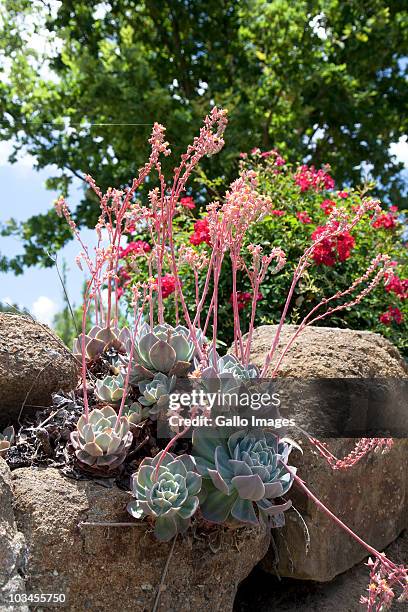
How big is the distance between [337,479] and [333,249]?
180 cm

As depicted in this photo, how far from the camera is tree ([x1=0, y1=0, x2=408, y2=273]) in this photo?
31.9ft

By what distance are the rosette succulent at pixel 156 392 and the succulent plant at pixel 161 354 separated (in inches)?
1.4

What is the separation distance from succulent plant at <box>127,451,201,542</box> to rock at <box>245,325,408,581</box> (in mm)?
594

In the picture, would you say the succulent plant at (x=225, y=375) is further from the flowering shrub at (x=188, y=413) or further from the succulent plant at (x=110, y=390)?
the succulent plant at (x=110, y=390)

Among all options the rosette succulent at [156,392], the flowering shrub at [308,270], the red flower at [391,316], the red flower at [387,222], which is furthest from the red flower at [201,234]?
the rosette succulent at [156,392]

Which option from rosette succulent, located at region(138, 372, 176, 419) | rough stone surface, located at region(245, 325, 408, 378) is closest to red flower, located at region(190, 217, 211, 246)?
rough stone surface, located at region(245, 325, 408, 378)

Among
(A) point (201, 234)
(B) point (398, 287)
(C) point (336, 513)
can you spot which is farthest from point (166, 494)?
(B) point (398, 287)

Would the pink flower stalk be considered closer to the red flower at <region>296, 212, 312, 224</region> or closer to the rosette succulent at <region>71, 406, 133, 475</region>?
the rosette succulent at <region>71, 406, 133, 475</region>

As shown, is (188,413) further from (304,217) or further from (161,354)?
(304,217)

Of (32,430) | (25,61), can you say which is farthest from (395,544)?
(25,61)

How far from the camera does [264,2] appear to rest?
1021 centimetres

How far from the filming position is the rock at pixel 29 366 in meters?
2.32

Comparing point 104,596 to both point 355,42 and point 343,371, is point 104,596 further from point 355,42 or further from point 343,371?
point 355,42

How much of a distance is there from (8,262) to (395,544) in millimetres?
8439
